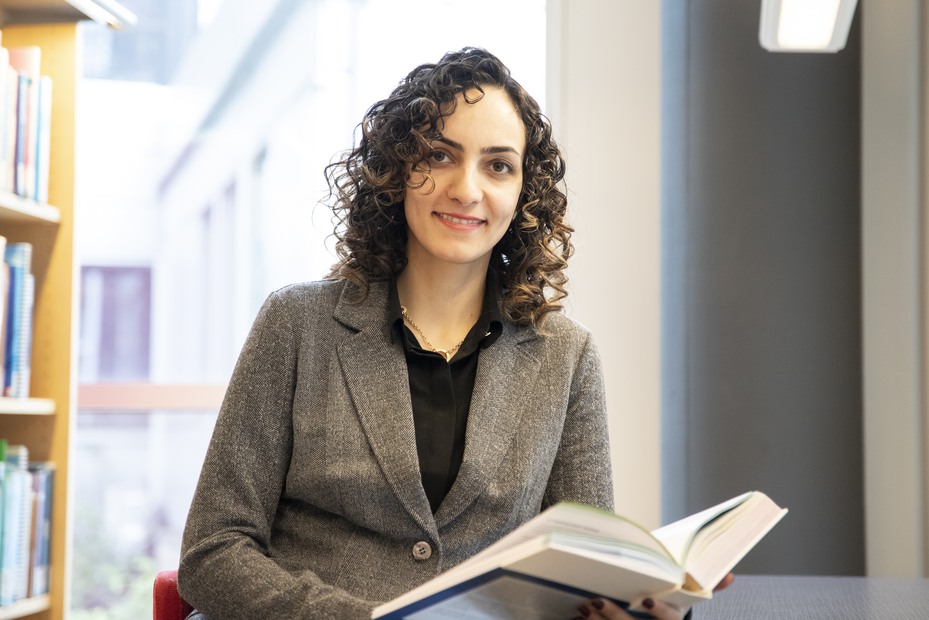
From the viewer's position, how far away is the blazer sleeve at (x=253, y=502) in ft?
4.30

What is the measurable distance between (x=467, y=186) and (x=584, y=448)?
1.50 feet

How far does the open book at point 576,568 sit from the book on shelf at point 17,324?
151cm

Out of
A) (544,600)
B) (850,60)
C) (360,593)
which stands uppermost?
(850,60)

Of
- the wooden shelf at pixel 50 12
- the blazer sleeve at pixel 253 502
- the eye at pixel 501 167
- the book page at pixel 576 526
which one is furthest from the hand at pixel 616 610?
the wooden shelf at pixel 50 12

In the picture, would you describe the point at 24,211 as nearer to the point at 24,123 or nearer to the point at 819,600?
the point at 24,123

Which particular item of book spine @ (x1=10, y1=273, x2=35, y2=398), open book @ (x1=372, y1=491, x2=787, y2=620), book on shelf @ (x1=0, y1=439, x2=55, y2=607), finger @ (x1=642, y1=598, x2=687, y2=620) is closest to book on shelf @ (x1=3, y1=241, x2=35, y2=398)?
book spine @ (x1=10, y1=273, x2=35, y2=398)

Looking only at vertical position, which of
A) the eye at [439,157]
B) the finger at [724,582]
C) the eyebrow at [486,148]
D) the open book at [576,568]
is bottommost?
the finger at [724,582]

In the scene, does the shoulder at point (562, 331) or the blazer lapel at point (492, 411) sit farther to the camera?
the shoulder at point (562, 331)

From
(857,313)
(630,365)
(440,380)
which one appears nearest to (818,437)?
(857,313)

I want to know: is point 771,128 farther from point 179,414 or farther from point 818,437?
point 179,414

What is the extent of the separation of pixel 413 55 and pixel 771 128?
1030 mm

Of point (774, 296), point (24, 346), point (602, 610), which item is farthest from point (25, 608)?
point (774, 296)

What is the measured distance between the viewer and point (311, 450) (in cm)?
146

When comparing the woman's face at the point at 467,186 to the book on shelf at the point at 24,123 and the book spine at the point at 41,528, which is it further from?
the book spine at the point at 41,528
